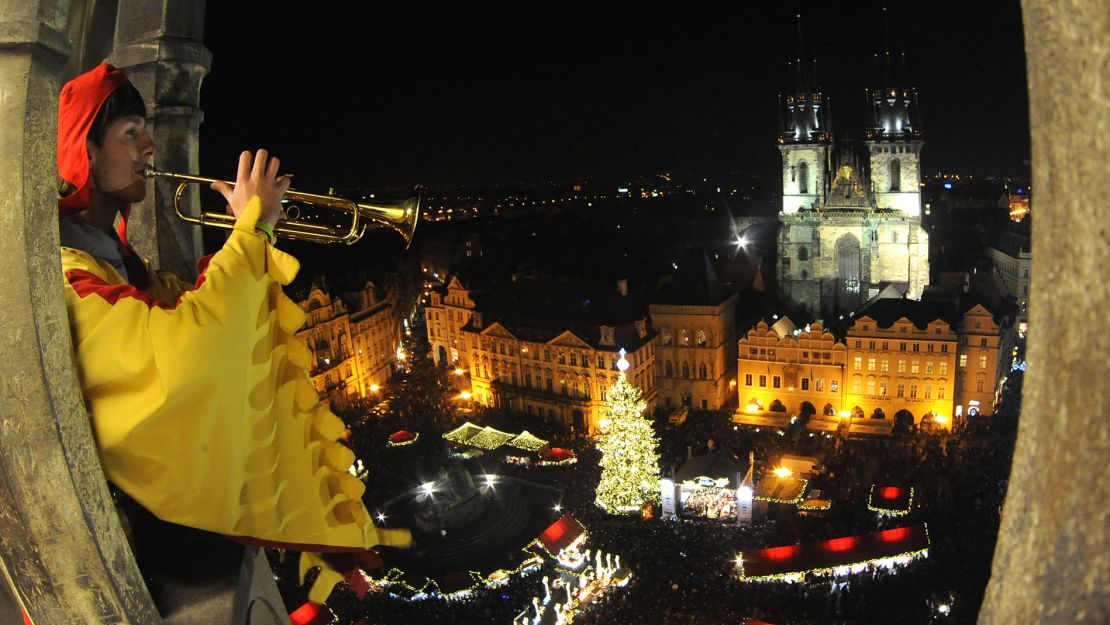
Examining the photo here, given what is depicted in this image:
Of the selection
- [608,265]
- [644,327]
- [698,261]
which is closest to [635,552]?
[644,327]

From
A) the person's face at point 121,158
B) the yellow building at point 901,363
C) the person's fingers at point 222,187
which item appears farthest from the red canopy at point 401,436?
the person's face at point 121,158

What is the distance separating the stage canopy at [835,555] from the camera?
18656 millimetres

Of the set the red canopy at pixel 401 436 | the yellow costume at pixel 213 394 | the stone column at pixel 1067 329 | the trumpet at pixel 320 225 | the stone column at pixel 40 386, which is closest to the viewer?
the stone column at pixel 1067 329

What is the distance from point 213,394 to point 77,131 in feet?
3.37

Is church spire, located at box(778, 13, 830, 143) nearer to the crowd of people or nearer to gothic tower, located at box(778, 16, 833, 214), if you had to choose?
gothic tower, located at box(778, 16, 833, 214)

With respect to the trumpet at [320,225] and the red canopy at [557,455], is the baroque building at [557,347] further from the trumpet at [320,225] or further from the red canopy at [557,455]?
the trumpet at [320,225]

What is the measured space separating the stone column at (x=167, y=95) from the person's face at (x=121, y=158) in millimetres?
1341

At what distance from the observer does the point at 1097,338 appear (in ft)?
4.38

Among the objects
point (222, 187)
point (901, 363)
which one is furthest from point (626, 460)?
point (222, 187)

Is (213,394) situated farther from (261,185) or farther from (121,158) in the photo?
(121,158)

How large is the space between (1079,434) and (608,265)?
1824 inches

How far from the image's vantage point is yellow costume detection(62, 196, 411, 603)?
6.79 feet

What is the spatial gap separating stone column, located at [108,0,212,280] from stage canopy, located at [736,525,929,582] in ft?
56.0

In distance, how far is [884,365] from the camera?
32344 mm
